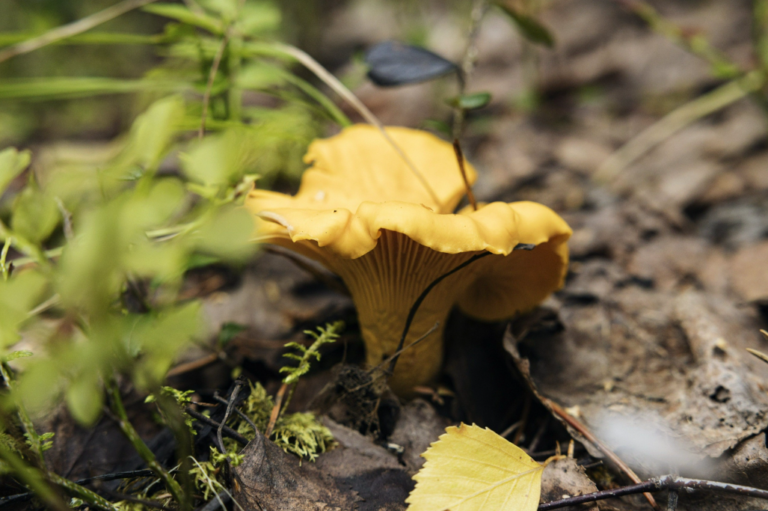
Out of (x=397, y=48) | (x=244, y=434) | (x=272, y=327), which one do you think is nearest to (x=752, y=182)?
(x=397, y=48)

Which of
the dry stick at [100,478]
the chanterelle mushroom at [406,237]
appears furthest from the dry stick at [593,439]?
the dry stick at [100,478]

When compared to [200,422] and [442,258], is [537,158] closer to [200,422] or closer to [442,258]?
[442,258]

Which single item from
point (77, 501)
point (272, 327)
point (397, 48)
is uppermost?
point (397, 48)

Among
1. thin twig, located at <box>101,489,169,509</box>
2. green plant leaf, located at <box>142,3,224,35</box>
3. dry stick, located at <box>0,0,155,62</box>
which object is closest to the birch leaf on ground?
thin twig, located at <box>101,489,169,509</box>

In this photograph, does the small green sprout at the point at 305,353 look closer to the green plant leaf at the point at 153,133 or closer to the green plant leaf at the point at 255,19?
the green plant leaf at the point at 153,133

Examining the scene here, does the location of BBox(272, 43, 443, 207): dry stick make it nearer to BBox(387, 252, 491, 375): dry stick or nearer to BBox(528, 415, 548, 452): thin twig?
BBox(387, 252, 491, 375): dry stick
